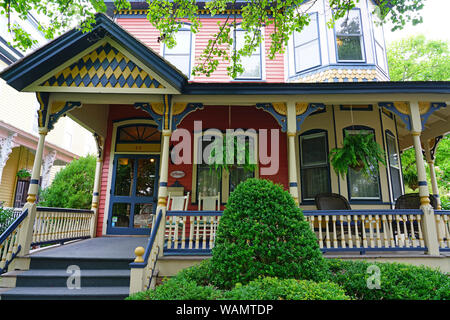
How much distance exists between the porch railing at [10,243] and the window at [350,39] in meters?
8.80

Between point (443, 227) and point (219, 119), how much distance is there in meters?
5.75

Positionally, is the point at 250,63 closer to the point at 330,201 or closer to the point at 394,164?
the point at 330,201

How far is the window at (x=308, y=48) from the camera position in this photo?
796cm

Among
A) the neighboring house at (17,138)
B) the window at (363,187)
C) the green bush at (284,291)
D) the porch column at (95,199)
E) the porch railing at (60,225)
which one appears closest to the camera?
the green bush at (284,291)

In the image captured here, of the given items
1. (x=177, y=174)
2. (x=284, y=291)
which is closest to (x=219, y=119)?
(x=177, y=174)

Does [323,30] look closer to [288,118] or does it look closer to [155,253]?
[288,118]

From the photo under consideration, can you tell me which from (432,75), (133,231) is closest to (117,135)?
(133,231)

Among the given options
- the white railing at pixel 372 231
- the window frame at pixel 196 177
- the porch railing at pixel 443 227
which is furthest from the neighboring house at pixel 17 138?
the porch railing at pixel 443 227

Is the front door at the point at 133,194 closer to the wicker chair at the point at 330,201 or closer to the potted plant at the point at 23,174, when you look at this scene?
the wicker chair at the point at 330,201

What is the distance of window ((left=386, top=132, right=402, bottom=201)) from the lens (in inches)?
276

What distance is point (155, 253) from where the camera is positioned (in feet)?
14.9

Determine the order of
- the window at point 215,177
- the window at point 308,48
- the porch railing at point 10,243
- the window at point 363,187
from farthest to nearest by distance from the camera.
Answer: the window at point 308,48 < the window at point 215,177 < the window at point 363,187 < the porch railing at point 10,243

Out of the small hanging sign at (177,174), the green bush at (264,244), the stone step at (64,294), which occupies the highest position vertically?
the small hanging sign at (177,174)

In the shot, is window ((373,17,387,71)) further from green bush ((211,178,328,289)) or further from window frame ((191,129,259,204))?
green bush ((211,178,328,289))
